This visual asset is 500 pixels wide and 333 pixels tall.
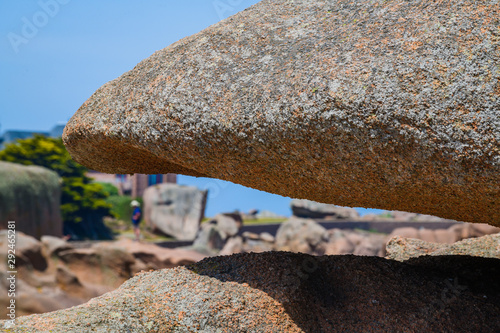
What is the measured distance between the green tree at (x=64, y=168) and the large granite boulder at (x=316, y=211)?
10.9 metres

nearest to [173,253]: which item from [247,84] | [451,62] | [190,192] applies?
[247,84]

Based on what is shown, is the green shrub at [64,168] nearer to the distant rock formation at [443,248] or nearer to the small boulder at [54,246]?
the small boulder at [54,246]

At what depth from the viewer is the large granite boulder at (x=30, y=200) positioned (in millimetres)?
16812

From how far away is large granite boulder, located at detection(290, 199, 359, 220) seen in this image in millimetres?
28781

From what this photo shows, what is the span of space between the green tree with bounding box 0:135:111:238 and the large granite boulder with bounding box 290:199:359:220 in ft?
35.8

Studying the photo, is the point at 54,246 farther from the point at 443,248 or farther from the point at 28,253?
the point at 443,248

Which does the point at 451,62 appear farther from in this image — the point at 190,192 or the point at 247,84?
the point at 190,192

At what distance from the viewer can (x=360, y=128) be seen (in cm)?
284

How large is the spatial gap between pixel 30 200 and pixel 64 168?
20.9 ft

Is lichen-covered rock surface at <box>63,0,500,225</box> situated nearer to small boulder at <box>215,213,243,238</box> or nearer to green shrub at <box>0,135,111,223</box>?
small boulder at <box>215,213,243,238</box>

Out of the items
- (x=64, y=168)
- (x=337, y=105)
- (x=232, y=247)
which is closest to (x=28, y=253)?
(x=232, y=247)

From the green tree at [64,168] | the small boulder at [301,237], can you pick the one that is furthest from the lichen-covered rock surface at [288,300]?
the green tree at [64,168]

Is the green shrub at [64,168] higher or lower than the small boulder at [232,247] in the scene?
higher

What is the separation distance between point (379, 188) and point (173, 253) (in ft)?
30.4
